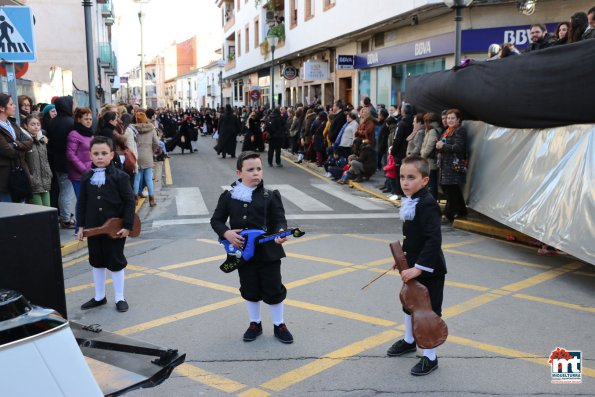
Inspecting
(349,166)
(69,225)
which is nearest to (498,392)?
(69,225)

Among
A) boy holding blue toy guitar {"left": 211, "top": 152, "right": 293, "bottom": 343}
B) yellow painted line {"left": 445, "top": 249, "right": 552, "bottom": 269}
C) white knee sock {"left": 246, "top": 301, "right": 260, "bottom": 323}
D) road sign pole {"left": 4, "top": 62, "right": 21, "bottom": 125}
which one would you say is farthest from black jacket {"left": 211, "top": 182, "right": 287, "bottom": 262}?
road sign pole {"left": 4, "top": 62, "right": 21, "bottom": 125}

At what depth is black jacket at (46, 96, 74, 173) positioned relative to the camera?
27.1 feet

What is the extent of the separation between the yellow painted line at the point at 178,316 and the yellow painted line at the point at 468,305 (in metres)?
1.96

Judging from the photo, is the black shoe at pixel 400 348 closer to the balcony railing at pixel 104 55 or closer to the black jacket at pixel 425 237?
the black jacket at pixel 425 237

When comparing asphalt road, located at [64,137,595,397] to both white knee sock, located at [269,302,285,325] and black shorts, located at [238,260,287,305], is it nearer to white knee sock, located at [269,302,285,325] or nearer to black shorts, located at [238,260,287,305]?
white knee sock, located at [269,302,285,325]

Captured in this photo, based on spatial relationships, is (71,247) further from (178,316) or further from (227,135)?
(227,135)

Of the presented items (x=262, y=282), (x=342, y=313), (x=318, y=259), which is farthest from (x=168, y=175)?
(x=262, y=282)

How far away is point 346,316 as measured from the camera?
17.3 feet

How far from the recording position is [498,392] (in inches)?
149

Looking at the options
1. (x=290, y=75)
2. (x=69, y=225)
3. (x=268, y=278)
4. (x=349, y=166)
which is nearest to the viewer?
(x=268, y=278)

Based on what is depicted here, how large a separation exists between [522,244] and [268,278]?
4.77 meters

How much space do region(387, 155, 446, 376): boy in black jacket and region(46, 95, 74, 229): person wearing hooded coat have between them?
5.73 meters

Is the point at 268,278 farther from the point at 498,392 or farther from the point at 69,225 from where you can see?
the point at 69,225

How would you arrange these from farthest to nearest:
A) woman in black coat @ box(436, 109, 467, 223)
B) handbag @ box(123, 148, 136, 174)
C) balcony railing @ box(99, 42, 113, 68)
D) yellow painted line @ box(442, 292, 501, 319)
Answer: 1. balcony railing @ box(99, 42, 113, 68)
2. handbag @ box(123, 148, 136, 174)
3. woman in black coat @ box(436, 109, 467, 223)
4. yellow painted line @ box(442, 292, 501, 319)
